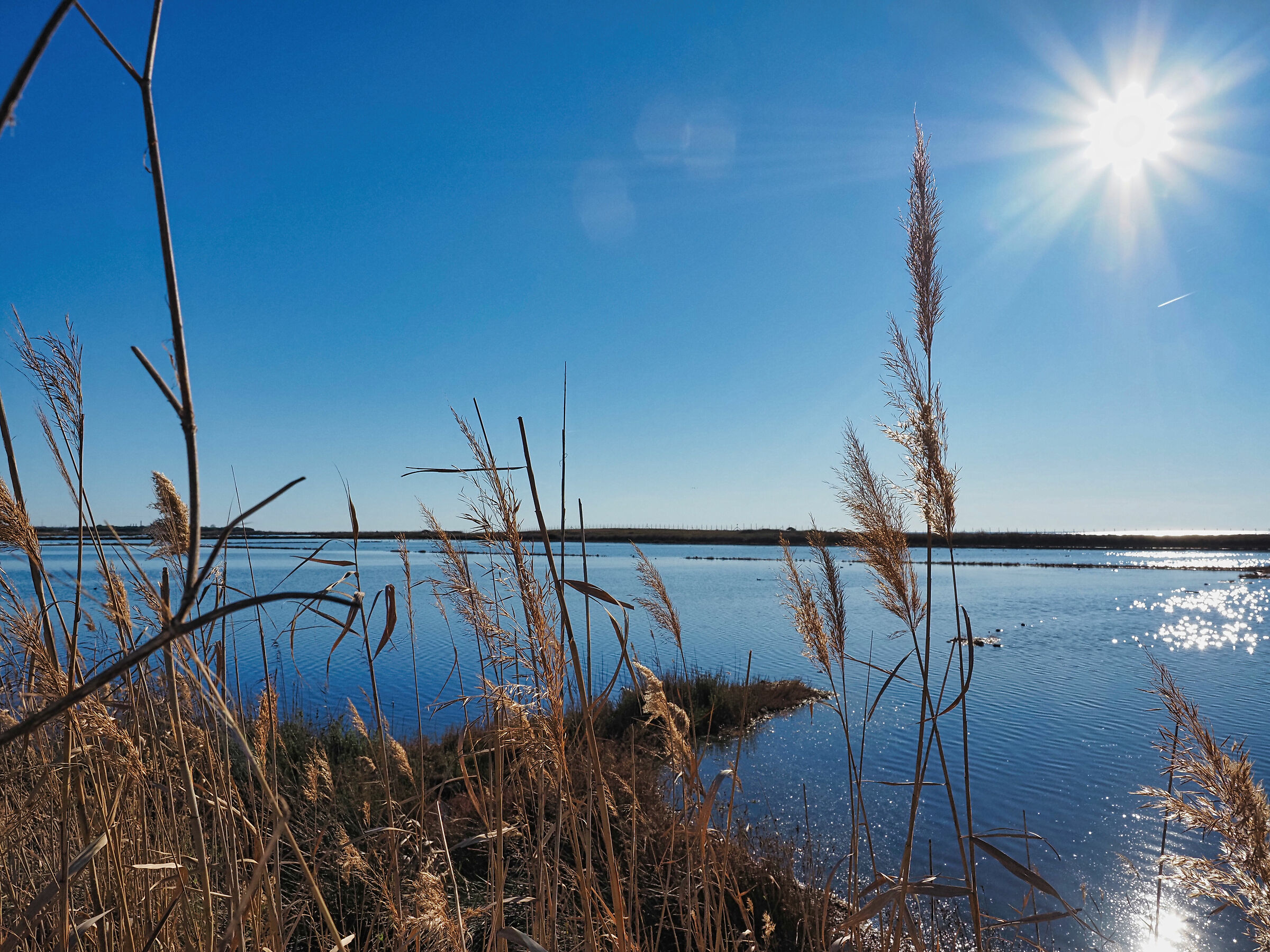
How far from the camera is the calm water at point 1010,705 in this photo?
6988 millimetres

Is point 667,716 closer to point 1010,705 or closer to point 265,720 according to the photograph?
point 265,720

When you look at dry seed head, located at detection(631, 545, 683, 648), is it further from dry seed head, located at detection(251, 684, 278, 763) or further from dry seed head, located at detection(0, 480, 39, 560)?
dry seed head, located at detection(0, 480, 39, 560)

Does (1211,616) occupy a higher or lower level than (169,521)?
lower

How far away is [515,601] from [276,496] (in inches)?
52.6

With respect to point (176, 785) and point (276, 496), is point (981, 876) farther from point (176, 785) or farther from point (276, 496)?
point (276, 496)

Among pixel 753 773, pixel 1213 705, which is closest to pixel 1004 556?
pixel 1213 705

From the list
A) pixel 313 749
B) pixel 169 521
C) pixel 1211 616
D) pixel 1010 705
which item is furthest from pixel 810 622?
pixel 1211 616

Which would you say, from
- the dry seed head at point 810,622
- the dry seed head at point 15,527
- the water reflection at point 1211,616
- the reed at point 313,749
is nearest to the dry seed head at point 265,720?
the reed at point 313,749

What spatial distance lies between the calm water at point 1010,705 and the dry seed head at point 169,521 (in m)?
0.31

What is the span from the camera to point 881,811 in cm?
887

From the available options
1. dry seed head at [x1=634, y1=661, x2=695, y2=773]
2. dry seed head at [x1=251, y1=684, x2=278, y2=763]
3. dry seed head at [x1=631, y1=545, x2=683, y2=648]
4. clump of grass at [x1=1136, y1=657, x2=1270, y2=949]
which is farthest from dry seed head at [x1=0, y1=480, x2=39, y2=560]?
clump of grass at [x1=1136, y1=657, x2=1270, y2=949]

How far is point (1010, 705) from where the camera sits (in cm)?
1345

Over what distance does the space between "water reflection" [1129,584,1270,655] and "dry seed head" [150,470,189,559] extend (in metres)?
23.3

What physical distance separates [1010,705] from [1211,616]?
1849 cm
